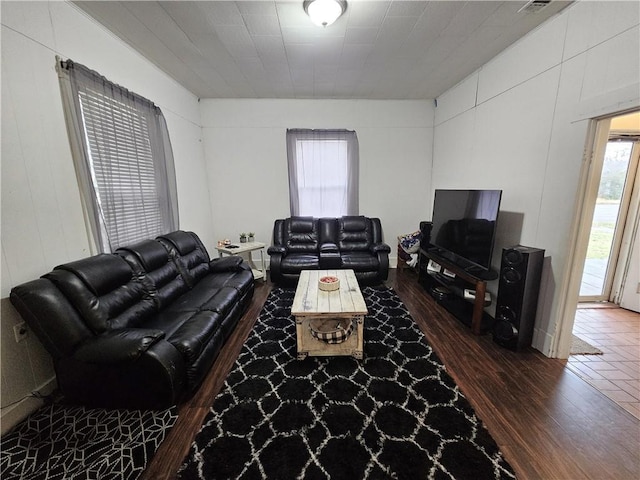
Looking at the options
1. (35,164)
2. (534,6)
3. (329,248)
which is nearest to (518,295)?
(534,6)

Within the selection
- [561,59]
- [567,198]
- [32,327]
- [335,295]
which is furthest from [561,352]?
[32,327]

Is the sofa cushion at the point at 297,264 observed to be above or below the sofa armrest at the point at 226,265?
below

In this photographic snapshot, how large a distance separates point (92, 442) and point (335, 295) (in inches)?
74.6

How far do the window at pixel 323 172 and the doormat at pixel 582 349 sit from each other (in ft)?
10.6

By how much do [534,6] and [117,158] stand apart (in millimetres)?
3734

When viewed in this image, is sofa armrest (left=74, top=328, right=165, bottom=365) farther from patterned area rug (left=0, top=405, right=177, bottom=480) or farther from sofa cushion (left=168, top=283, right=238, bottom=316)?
sofa cushion (left=168, top=283, right=238, bottom=316)

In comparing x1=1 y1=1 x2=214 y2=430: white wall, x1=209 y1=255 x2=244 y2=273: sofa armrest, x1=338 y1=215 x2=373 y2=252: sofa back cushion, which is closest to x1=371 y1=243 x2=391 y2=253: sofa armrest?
x1=338 y1=215 x2=373 y2=252: sofa back cushion

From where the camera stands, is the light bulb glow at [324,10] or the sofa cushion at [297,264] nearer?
the light bulb glow at [324,10]

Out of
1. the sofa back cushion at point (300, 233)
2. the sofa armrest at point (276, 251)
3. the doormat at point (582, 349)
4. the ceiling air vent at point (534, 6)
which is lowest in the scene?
the doormat at point (582, 349)

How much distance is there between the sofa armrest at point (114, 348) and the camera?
5.34 ft

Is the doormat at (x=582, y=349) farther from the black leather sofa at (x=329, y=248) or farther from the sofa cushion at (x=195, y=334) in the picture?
the sofa cushion at (x=195, y=334)

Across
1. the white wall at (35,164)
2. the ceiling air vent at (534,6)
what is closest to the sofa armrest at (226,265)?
the white wall at (35,164)

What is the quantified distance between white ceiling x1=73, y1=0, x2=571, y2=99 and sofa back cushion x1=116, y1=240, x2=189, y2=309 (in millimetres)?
1953

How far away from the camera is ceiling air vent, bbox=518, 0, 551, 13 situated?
1999 mm
